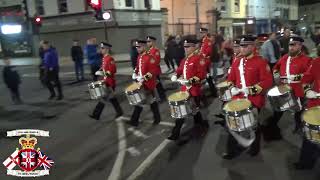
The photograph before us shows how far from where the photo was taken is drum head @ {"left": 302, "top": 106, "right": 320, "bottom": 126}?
5.58 meters

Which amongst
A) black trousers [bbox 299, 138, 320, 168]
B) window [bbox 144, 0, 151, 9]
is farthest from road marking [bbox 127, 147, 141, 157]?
A: window [bbox 144, 0, 151, 9]

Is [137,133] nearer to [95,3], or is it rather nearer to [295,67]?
[295,67]

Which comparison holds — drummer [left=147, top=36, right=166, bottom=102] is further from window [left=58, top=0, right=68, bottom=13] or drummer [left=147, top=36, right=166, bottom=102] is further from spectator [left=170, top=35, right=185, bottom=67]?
window [left=58, top=0, right=68, bottom=13]

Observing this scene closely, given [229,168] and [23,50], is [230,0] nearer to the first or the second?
[23,50]

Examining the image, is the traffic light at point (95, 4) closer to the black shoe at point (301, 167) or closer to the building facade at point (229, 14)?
the black shoe at point (301, 167)

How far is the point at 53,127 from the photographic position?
11.0 metres

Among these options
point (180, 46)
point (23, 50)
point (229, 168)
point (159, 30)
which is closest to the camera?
point (229, 168)

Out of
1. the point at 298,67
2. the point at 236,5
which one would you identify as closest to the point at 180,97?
the point at 298,67

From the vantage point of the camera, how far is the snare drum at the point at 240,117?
6449mm

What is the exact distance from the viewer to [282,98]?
7078mm

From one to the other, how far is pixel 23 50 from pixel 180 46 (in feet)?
87.7

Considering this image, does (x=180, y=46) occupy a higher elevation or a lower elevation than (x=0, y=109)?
higher

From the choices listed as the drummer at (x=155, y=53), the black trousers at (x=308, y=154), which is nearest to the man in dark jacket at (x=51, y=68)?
the drummer at (x=155, y=53)

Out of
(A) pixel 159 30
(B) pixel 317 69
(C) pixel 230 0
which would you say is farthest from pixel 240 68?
(C) pixel 230 0
